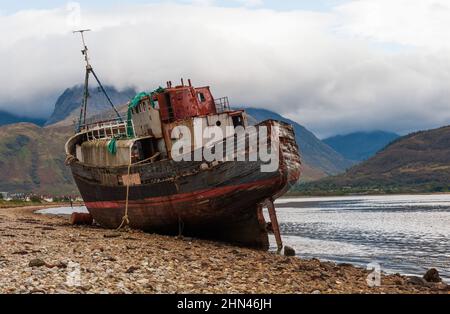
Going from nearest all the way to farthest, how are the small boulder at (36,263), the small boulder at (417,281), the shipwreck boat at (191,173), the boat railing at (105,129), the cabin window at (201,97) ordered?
the small boulder at (36,263)
the small boulder at (417,281)
the shipwreck boat at (191,173)
the cabin window at (201,97)
the boat railing at (105,129)

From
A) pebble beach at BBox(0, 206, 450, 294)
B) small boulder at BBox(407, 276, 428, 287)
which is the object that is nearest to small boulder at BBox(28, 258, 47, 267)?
pebble beach at BBox(0, 206, 450, 294)

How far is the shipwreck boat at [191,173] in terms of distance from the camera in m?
26.2

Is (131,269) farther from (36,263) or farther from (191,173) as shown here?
(191,173)

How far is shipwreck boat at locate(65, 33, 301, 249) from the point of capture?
26.2 m

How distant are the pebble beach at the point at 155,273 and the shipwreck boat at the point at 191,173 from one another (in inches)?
192

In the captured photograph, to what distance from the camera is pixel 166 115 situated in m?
30.2

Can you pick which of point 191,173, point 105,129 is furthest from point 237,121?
point 105,129

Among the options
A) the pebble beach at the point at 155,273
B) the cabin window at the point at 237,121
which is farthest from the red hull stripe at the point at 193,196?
the cabin window at the point at 237,121

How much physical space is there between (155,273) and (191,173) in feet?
39.8

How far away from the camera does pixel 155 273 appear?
1509 cm

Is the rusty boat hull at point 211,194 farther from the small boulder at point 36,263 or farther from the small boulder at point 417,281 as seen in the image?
the small boulder at point 36,263

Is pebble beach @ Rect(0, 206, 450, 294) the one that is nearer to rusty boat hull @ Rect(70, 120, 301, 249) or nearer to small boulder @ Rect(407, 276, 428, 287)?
small boulder @ Rect(407, 276, 428, 287)
